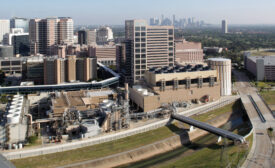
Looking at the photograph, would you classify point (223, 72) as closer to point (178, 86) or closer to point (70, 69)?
point (178, 86)

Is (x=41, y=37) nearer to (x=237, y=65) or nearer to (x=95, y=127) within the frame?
(x=237, y=65)

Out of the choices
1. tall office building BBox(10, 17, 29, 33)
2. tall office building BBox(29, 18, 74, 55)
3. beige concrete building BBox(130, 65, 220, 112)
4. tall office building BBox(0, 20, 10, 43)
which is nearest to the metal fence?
beige concrete building BBox(130, 65, 220, 112)

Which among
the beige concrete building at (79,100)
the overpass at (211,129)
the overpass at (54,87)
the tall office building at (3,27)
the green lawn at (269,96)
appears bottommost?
the overpass at (211,129)

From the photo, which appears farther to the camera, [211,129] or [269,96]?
[269,96]

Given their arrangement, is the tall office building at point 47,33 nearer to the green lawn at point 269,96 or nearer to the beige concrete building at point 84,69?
the beige concrete building at point 84,69

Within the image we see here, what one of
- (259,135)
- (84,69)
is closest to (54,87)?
(84,69)

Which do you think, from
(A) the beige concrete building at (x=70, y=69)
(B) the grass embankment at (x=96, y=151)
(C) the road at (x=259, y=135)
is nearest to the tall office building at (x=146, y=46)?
(A) the beige concrete building at (x=70, y=69)

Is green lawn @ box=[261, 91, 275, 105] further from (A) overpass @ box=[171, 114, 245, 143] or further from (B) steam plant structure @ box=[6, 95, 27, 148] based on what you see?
(B) steam plant structure @ box=[6, 95, 27, 148]
